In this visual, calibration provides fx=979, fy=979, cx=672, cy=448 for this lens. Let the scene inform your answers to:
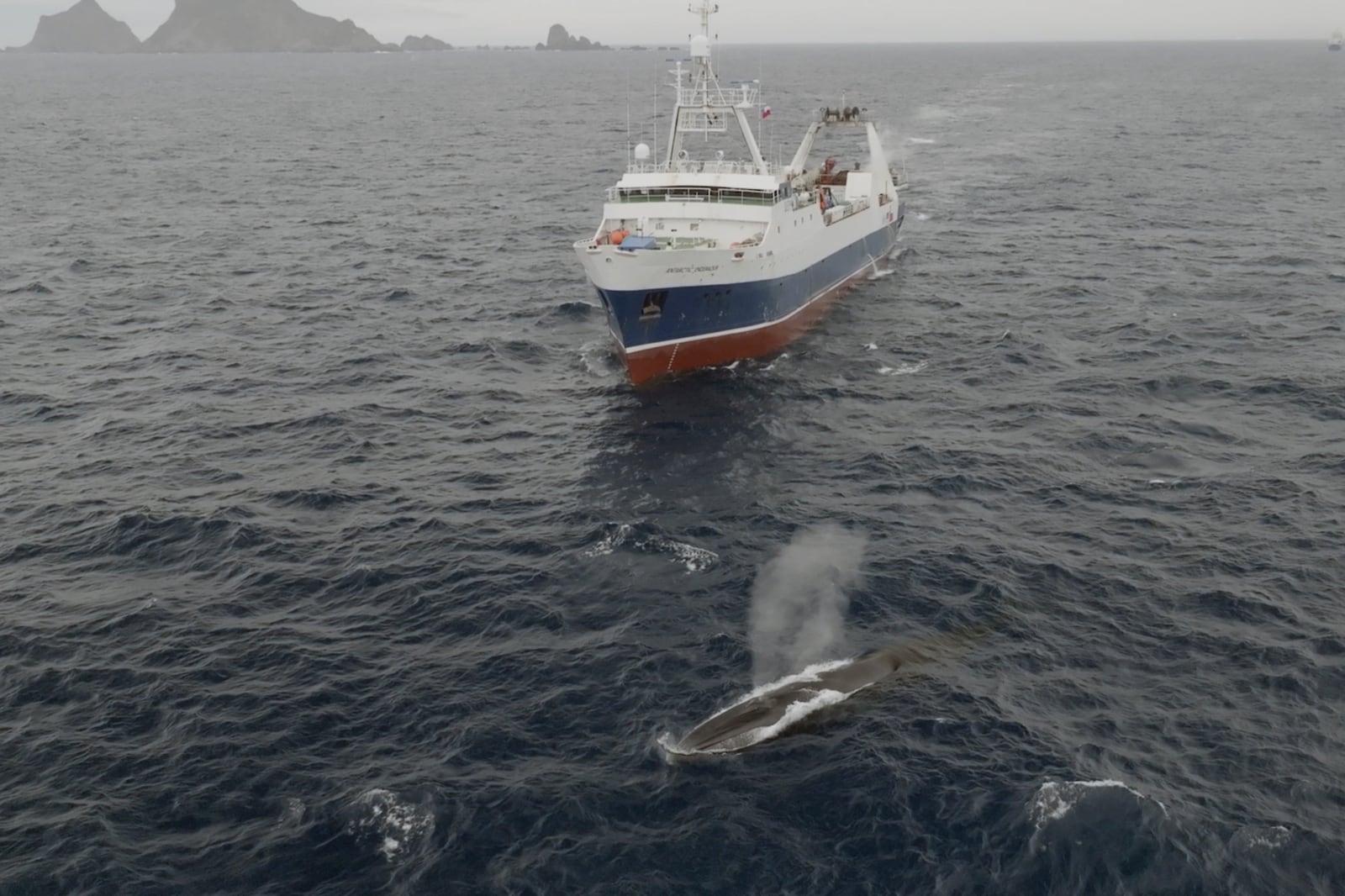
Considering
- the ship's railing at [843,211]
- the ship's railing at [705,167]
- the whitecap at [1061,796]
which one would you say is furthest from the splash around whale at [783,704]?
the ship's railing at [843,211]

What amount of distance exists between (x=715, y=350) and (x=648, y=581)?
92.8 feet

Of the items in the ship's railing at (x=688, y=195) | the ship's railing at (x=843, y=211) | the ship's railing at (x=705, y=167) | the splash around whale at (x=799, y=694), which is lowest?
the splash around whale at (x=799, y=694)

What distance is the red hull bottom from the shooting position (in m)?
63.6

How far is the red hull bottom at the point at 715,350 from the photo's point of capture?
63625 millimetres

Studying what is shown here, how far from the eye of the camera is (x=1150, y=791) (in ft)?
99.9

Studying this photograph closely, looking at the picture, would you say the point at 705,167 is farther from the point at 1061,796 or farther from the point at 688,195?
the point at 1061,796

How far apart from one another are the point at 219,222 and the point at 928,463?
84820mm

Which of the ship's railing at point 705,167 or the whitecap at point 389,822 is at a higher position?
the ship's railing at point 705,167

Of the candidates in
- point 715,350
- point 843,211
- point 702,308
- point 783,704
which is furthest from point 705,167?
point 783,704

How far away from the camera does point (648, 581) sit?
42312 millimetres

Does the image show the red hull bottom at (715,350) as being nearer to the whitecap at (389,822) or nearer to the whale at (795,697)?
the whale at (795,697)

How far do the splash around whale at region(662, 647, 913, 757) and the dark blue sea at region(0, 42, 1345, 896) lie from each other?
24.9 inches

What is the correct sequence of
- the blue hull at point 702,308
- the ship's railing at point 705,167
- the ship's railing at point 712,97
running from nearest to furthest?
the blue hull at point 702,308
the ship's railing at point 705,167
the ship's railing at point 712,97

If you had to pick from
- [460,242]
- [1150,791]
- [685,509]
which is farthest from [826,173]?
[1150,791]
